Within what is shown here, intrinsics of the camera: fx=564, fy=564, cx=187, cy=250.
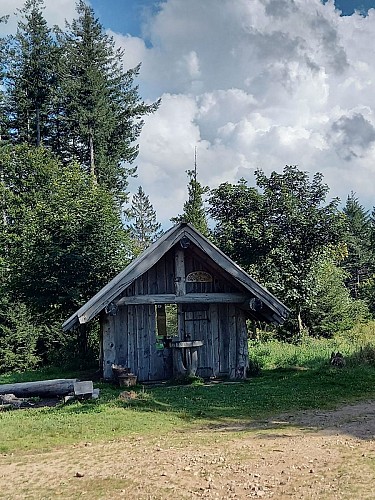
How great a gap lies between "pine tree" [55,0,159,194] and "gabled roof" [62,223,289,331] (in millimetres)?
20051

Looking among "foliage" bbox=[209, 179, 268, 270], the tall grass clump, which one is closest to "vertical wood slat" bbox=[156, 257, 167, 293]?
the tall grass clump

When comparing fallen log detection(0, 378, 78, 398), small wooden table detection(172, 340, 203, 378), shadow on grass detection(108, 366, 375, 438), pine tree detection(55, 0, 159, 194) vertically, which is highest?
pine tree detection(55, 0, 159, 194)

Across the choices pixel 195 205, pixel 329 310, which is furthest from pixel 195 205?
pixel 329 310

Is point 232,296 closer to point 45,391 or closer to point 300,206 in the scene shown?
point 45,391

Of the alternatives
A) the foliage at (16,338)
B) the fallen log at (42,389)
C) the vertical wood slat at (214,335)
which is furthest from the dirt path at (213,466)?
the foliage at (16,338)

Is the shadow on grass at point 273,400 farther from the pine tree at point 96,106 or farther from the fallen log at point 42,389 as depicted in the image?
the pine tree at point 96,106

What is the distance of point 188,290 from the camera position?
54.7ft

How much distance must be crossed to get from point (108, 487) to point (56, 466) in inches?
53.1

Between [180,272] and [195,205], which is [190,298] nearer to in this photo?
[180,272]

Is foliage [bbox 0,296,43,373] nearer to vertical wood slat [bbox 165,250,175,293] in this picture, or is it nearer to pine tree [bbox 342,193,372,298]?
vertical wood slat [bbox 165,250,175,293]

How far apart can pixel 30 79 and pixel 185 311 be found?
25.2 meters

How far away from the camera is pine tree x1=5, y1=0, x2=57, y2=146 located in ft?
117

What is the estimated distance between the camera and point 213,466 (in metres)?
7.32

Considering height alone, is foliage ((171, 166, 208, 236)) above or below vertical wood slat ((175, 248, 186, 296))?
above
